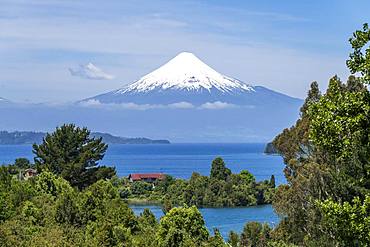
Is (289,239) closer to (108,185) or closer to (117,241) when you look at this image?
(117,241)

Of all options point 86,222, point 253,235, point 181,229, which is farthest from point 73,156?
point 181,229

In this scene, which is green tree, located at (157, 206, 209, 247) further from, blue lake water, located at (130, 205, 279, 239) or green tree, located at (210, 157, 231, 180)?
green tree, located at (210, 157, 231, 180)

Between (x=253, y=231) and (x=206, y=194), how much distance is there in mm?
24710

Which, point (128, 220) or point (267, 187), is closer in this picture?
point (128, 220)

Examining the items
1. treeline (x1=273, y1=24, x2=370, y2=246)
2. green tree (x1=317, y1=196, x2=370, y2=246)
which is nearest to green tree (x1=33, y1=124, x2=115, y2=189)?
treeline (x1=273, y1=24, x2=370, y2=246)

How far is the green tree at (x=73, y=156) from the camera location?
96.5ft

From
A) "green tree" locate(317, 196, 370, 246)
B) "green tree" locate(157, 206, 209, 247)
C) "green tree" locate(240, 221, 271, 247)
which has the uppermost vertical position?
"green tree" locate(317, 196, 370, 246)

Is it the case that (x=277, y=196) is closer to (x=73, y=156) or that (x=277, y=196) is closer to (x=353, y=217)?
(x=353, y=217)

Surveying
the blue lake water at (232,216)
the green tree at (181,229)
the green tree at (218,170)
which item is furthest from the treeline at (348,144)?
the green tree at (218,170)

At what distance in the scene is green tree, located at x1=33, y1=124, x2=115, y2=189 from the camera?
96.5ft

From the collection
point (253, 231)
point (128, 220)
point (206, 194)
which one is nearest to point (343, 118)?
point (128, 220)

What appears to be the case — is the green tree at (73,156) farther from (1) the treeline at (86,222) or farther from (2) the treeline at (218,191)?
(2) the treeline at (218,191)

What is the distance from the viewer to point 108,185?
22.7 metres

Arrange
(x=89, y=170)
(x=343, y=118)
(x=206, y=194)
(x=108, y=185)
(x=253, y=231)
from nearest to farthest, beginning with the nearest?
(x=343, y=118)
(x=108, y=185)
(x=253, y=231)
(x=89, y=170)
(x=206, y=194)
